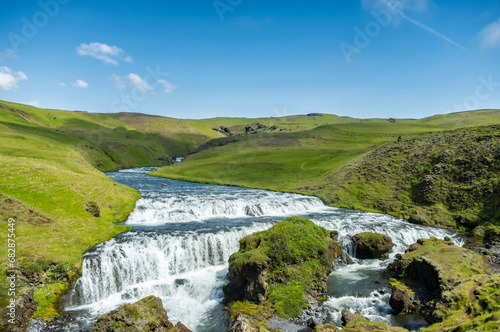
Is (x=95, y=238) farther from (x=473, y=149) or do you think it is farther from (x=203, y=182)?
(x=473, y=149)

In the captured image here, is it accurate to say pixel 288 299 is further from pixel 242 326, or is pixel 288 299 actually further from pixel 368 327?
pixel 242 326

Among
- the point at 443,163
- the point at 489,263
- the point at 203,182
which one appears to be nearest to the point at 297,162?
the point at 203,182

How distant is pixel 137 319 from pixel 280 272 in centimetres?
1079

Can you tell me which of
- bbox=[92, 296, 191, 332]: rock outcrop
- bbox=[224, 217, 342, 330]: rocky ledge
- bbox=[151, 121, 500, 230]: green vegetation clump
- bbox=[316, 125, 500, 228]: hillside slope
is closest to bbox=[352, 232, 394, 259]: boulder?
bbox=[224, 217, 342, 330]: rocky ledge

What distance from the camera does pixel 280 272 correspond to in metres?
21.8

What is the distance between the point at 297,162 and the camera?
300 feet

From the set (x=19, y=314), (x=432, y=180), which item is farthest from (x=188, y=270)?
(x=432, y=180)

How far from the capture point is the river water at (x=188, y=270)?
68.5 ft

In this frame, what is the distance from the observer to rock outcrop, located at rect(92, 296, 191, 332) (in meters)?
15.1

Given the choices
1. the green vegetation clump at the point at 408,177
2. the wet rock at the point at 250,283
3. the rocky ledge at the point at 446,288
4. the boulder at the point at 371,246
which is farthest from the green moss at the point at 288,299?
the green vegetation clump at the point at 408,177

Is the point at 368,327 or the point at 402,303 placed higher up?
the point at 368,327

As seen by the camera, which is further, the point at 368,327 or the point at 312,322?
the point at 312,322

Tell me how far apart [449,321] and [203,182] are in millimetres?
70618

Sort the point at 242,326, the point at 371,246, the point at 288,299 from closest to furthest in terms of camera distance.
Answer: the point at 242,326 < the point at 288,299 < the point at 371,246
